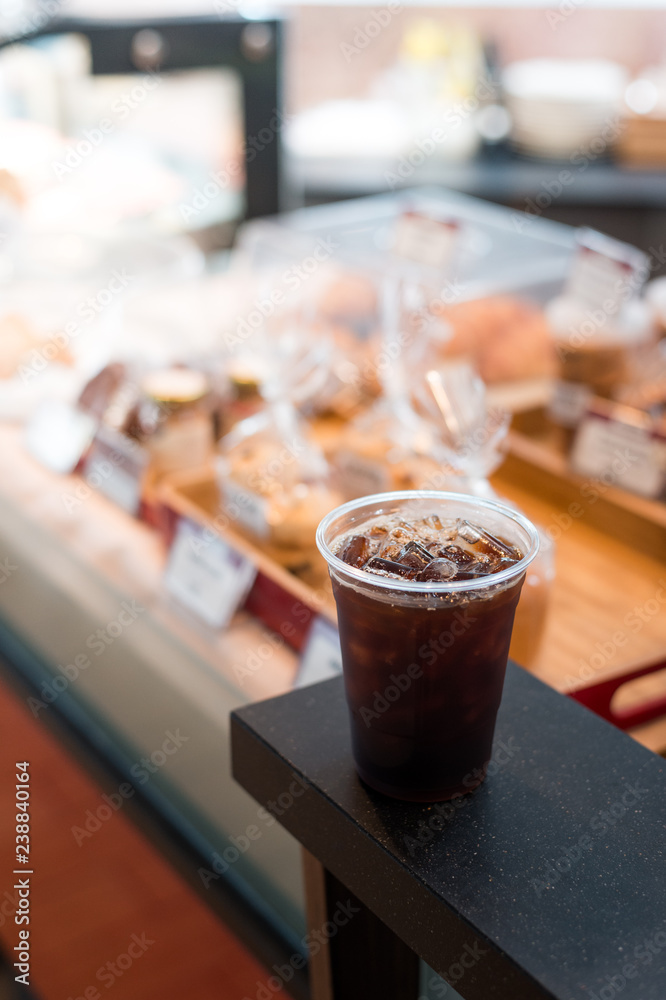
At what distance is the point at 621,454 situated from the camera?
63.8 inches

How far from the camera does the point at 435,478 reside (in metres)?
1.41

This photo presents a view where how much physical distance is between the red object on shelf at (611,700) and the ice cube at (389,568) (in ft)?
1.56

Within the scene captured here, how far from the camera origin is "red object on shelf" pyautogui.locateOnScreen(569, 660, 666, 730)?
1.13m

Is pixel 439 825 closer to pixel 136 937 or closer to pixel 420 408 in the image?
pixel 420 408

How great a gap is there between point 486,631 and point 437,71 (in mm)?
3753

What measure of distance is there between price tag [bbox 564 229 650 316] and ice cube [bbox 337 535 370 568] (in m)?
1.24
